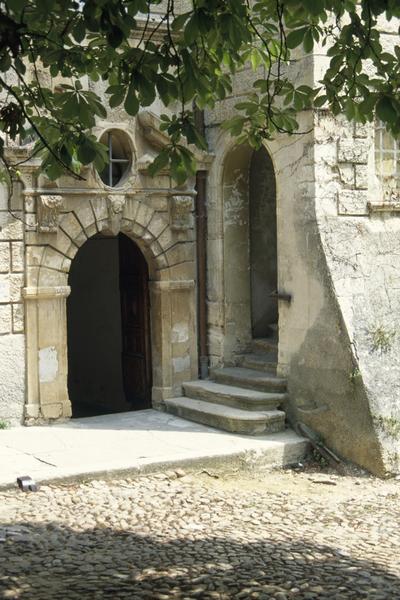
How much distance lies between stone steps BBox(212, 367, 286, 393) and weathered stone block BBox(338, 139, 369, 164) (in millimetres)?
Answer: 2555

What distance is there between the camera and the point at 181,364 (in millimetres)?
11523

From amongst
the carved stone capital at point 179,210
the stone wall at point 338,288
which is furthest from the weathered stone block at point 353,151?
the carved stone capital at point 179,210

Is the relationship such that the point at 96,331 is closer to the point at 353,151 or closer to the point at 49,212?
the point at 49,212

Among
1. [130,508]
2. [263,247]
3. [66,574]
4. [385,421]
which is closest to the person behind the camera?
[66,574]

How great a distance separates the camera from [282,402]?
1049 centimetres

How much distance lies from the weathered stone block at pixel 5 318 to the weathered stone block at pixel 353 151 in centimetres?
395

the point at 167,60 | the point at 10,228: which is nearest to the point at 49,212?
the point at 10,228

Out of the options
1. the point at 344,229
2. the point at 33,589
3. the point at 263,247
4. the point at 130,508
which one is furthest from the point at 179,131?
the point at 263,247

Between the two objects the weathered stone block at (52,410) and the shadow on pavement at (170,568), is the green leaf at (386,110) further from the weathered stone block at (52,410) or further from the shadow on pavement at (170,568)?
the weathered stone block at (52,410)

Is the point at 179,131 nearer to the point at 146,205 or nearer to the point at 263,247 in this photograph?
the point at 146,205

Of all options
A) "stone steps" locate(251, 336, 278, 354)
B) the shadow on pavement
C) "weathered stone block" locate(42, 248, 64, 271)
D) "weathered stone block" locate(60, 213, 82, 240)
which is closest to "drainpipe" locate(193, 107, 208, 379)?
"stone steps" locate(251, 336, 278, 354)

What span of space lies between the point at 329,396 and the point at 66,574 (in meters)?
4.48

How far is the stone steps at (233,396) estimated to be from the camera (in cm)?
1042

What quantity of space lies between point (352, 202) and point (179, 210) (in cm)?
223
